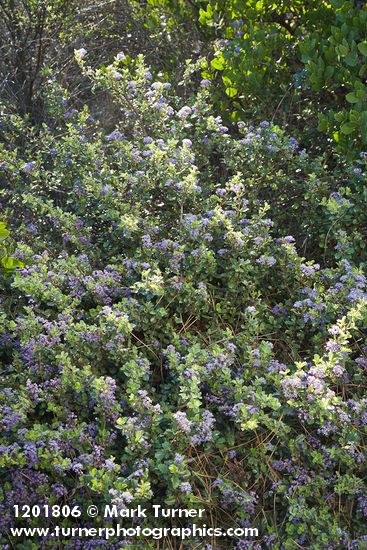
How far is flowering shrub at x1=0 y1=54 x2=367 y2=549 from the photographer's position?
249 centimetres

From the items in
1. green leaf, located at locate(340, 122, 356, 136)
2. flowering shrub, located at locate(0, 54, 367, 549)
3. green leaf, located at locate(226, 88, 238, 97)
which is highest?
green leaf, located at locate(226, 88, 238, 97)

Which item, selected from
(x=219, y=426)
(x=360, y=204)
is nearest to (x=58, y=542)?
(x=219, y=426)

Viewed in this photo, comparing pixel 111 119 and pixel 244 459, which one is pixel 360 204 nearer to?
pixel 244 459

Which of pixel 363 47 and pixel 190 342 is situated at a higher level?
pixel 363 47

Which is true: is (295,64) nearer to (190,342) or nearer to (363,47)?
(363,47)

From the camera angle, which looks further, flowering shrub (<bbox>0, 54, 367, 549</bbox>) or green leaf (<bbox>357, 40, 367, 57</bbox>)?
green leaf (<bbox>357, 40, 367, 57</bbox>)

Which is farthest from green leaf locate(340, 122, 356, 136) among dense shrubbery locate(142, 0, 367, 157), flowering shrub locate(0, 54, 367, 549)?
flowering shrub locate(0, 54, 367, 549)

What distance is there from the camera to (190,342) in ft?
9.50

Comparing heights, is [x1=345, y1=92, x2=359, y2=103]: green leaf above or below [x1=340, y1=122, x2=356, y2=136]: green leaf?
above

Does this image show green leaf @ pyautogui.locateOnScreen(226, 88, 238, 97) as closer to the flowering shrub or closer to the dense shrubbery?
the dense shrubbery

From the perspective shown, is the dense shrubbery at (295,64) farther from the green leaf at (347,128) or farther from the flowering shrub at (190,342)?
the flowering shrub at (190,342)

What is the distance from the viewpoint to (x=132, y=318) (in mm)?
2842

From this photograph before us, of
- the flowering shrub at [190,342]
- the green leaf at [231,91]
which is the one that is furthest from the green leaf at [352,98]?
the green leaf at [231,91]

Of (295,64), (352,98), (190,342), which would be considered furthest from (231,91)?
(190,342)
